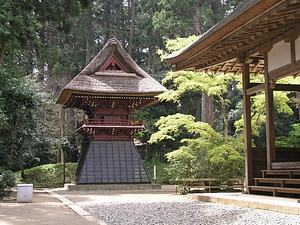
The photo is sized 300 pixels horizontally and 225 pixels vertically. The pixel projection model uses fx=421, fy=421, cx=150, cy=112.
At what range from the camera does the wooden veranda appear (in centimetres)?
668

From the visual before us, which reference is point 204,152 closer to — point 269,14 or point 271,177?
point 271,177

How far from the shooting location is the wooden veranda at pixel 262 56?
21.9 feet

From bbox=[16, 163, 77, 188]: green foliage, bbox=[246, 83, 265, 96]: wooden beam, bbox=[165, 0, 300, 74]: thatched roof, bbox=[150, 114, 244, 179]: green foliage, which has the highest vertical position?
bbox=[165, 0, 300, 74]: thatched roof

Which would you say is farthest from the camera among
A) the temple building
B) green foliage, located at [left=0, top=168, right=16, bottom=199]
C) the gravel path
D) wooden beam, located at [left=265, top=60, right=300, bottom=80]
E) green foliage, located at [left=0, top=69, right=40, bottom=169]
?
the temple building

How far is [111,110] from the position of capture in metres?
21.5

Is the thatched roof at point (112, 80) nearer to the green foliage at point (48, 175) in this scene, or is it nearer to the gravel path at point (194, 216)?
the green foliage at point (48, 175)

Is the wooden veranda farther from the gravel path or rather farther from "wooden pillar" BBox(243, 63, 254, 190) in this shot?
the gravel path

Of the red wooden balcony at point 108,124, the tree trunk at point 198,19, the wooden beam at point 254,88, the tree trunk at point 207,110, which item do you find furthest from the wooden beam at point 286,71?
the tree trunk at point 198,19

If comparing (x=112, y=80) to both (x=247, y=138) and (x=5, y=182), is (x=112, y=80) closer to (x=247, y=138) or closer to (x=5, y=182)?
(x=5, y=182)

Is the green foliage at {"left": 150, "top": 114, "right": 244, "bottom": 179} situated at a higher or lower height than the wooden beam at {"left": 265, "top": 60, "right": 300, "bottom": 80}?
lower

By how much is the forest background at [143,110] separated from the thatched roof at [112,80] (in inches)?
54.6

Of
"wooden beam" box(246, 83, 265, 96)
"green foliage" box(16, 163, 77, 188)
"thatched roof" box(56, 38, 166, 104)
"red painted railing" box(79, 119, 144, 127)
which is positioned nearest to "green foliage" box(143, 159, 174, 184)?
"green foliage" box(16, 163, 77, 188)

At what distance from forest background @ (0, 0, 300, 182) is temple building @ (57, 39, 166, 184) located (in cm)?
161

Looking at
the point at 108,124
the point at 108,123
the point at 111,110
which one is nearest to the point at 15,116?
the point at 108,124
